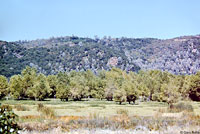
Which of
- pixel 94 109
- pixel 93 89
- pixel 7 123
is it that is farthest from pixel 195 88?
pixel 7 123

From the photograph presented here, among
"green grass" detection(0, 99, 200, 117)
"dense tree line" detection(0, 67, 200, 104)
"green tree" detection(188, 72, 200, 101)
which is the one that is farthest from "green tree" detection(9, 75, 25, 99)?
"green tree" detection(188, 72, 200, 101)

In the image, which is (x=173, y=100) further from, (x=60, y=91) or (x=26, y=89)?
(x=26, y=89)

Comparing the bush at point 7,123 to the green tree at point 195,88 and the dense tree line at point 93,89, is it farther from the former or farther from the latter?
the green tree at point 195,88

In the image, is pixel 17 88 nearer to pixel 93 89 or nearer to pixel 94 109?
pixel 93 89

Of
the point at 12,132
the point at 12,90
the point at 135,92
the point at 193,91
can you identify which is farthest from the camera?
the point at 193,91

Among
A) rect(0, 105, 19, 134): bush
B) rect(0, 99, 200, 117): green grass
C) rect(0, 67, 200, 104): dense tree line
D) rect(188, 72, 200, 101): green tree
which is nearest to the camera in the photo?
rect(0, 105, 19, 134): bush

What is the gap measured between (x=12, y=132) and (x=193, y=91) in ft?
281

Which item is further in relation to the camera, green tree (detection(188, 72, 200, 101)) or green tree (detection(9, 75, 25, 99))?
green tree (detection(188, 72, 200, 101))

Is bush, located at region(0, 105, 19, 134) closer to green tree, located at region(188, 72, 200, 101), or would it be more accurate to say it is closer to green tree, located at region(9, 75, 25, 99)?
green tree, located at region(9, 75, 25, 99)

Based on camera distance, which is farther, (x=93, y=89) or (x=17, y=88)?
(x=93, y=89)

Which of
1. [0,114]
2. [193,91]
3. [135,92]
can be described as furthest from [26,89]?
[0,114]

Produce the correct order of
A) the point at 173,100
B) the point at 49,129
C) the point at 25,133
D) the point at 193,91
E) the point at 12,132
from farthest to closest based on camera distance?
1. the point at 193,91
2. the point at 173,100
3. the point at 49,129
4. the point at 25,133
5. the point at 12,132

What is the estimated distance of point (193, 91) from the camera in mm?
88188

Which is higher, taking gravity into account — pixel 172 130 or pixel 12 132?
pixel 12 132
